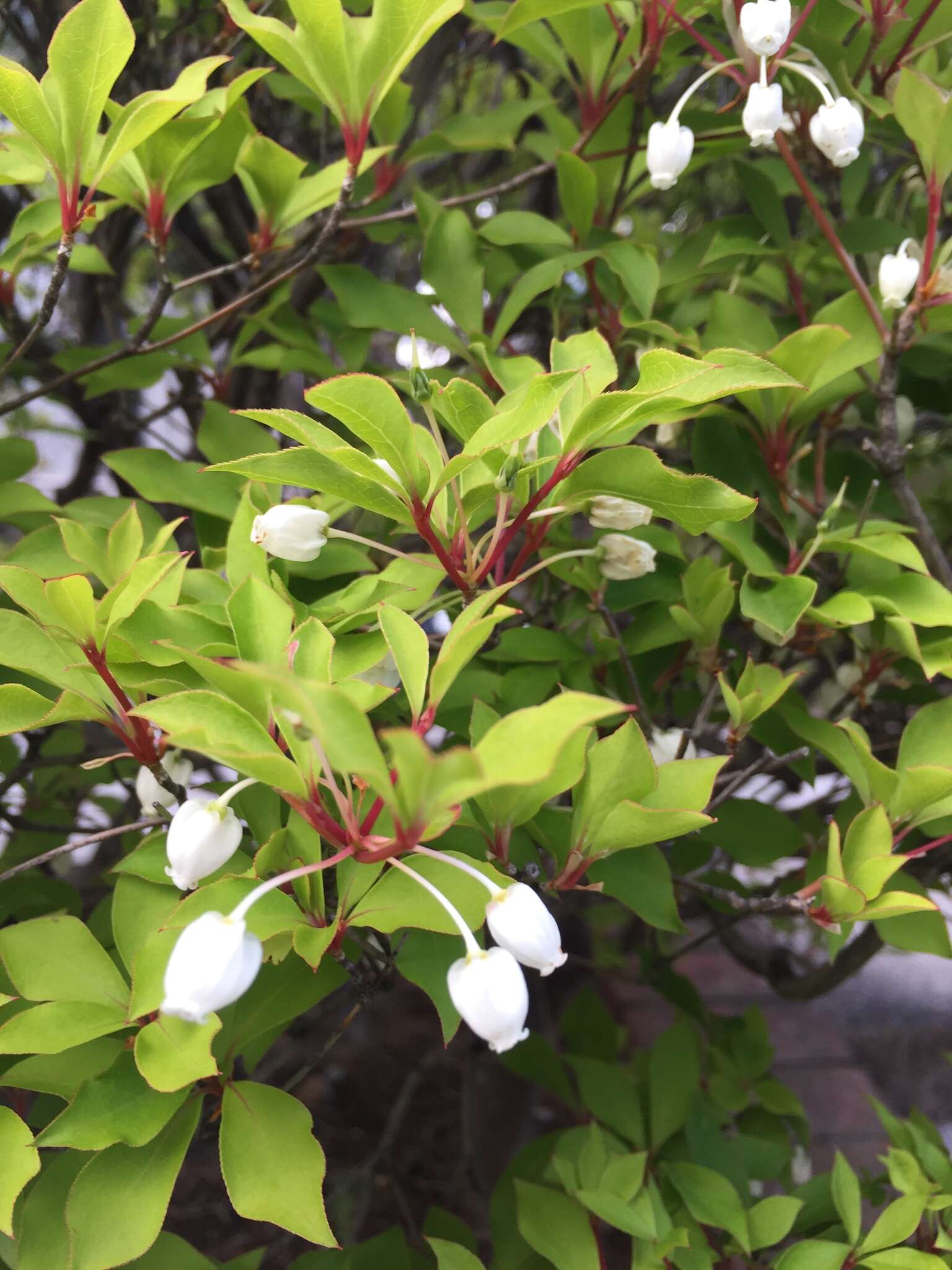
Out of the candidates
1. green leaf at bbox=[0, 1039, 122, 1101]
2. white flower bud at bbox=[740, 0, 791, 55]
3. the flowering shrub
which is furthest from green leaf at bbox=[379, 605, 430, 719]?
white flower bud at bbox=[740, 0, 791, 55]

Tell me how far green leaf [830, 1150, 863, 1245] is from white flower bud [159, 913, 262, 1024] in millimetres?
587

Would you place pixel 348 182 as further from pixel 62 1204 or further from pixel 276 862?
pixel 62 1204

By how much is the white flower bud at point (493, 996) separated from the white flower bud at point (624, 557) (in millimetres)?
350

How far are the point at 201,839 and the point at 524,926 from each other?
0.63ft

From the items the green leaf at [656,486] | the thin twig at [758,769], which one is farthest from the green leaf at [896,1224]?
the green leaf at [656,486]

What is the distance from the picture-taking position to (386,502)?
59 cm

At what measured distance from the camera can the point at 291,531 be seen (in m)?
0.64

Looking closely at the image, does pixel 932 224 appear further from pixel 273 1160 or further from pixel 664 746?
pixel 273 1160

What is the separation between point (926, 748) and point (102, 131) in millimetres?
1079

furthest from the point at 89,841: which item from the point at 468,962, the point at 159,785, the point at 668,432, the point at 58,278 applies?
the point at 668,432

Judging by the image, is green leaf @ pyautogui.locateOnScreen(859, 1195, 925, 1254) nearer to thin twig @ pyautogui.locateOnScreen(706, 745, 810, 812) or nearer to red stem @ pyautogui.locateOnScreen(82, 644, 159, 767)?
thin twig @ pyautogui.locateOnScreen(706, 745, 810, 812)

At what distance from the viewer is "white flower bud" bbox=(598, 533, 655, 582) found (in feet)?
2.35

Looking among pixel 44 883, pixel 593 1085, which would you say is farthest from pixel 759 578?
pixel 44 883

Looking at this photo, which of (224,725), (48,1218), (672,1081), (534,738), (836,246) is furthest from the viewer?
(672,1081)
